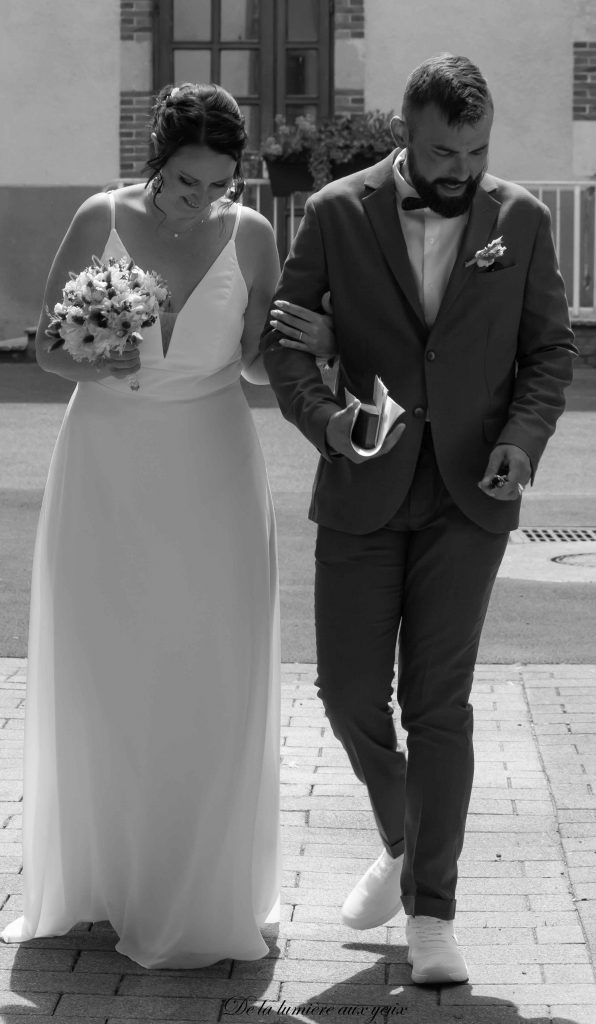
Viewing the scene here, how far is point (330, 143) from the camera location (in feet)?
50.2

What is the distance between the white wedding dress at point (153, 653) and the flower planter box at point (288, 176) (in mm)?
12157

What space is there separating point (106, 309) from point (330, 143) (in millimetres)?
12003

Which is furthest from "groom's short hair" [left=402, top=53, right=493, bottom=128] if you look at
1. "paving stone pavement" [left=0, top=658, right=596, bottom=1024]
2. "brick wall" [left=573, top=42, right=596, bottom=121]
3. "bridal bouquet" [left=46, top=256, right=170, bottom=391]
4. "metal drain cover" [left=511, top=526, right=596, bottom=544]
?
"brick wall" [left=573, top=42, right=596, bottom=121]

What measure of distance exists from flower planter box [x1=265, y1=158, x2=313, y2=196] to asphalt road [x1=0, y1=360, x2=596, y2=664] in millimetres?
2239

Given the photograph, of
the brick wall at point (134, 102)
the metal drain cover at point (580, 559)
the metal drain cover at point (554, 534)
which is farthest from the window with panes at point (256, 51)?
the metal drain cover at point (580, 559)

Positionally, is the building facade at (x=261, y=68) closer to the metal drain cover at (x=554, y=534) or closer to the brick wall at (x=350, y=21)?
the brick wall at (x=350, y=21)

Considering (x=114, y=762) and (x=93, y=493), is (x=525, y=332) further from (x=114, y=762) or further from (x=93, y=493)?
(x=114, y=762)

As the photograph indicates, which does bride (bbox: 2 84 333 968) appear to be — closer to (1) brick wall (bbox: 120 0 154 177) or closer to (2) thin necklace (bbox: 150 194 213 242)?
(2) thin necklace (bbox: 150 194 213 242)

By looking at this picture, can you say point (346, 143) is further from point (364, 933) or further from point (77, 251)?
point (364, 933)

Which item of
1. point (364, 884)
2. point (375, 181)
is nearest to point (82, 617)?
point (364, 884)

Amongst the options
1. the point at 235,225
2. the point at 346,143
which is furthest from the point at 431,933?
the point at 346,143

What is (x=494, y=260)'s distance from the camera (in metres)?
3.65

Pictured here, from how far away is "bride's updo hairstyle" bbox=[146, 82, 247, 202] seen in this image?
153 inches

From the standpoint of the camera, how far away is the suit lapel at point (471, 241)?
12.1 feet
